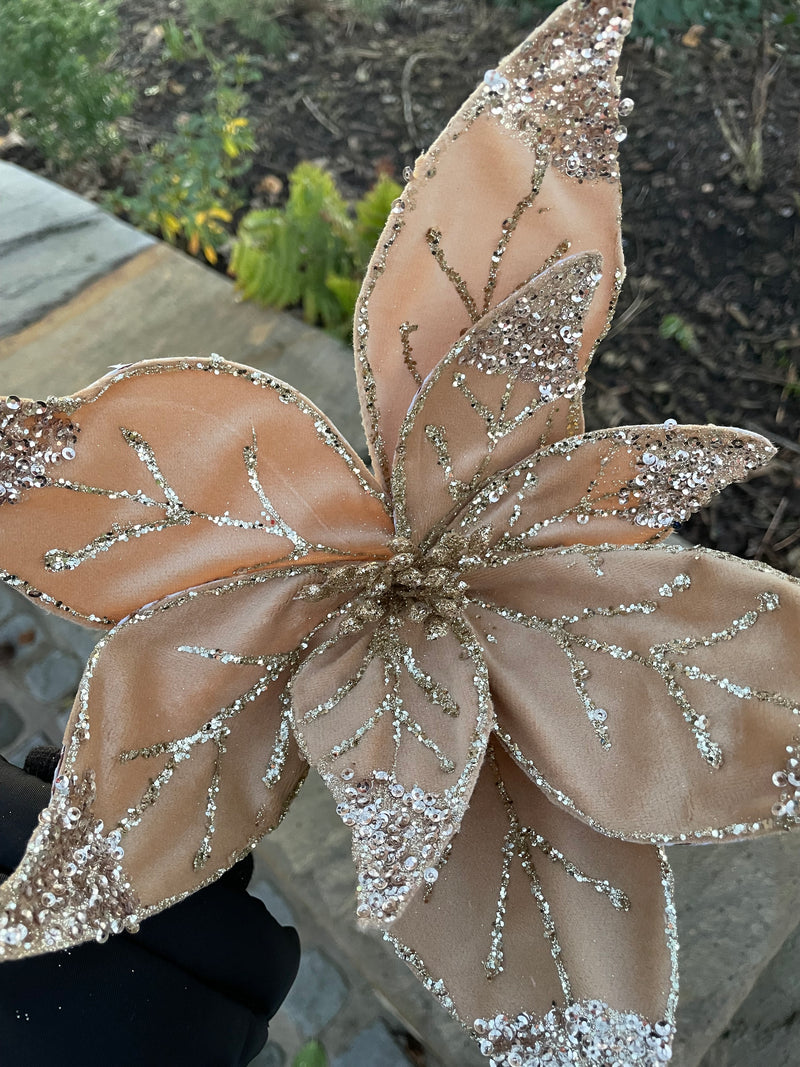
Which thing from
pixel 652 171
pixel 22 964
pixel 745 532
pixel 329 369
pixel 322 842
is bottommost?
A: pixel 322 842

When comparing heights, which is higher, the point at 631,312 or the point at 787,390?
the point at 631,312

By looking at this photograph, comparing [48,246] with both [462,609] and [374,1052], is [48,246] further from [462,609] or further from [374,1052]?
[374,1052]

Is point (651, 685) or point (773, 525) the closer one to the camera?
point (651, 685)

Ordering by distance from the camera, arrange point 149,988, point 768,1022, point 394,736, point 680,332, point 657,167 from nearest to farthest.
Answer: point 394,736
point 149,988
point 768,1022
point 680,332
point 657,167

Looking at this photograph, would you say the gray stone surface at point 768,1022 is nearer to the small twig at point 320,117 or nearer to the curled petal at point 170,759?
the curled petal at point 170,759

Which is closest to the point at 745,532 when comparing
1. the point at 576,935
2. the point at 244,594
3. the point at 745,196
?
the point at 745,196

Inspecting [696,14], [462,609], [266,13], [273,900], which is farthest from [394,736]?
[266,13]

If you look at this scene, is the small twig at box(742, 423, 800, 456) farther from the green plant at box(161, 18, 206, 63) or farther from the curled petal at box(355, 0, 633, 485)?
the green plant at box(161, 18, 206, 63)

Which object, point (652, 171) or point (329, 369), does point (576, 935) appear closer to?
point (329, 369)
